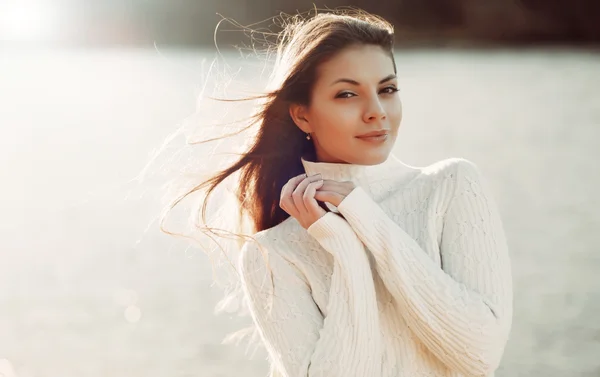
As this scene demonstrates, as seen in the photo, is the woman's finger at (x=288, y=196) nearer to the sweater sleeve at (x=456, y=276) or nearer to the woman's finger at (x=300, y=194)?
the woman's finger at (x=300, y=194)

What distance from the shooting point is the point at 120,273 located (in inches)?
405

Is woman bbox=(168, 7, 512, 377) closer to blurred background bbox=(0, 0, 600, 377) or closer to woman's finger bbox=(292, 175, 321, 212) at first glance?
woman's finger bbox=(292, 175, 321, 212)

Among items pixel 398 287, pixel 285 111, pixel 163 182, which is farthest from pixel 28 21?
pixel 398 287

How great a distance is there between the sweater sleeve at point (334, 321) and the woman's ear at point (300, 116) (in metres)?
0.43

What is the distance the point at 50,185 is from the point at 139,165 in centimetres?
143

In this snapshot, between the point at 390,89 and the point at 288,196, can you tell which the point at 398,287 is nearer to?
the point at 288,196

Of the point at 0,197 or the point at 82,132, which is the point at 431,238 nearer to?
the point at 0,197

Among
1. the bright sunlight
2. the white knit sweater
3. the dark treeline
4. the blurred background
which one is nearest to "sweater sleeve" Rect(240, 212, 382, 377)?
the white knit sweater

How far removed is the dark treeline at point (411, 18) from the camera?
131ft

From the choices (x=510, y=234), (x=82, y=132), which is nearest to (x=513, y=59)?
(x=82, y=132)

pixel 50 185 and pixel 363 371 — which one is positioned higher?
pixel 363 371

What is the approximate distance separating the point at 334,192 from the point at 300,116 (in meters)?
0.42

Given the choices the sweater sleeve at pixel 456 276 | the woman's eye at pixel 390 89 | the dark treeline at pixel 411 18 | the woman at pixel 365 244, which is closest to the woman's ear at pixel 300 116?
the woman at pixel 365 244

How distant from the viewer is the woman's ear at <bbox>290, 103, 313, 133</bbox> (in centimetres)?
321
